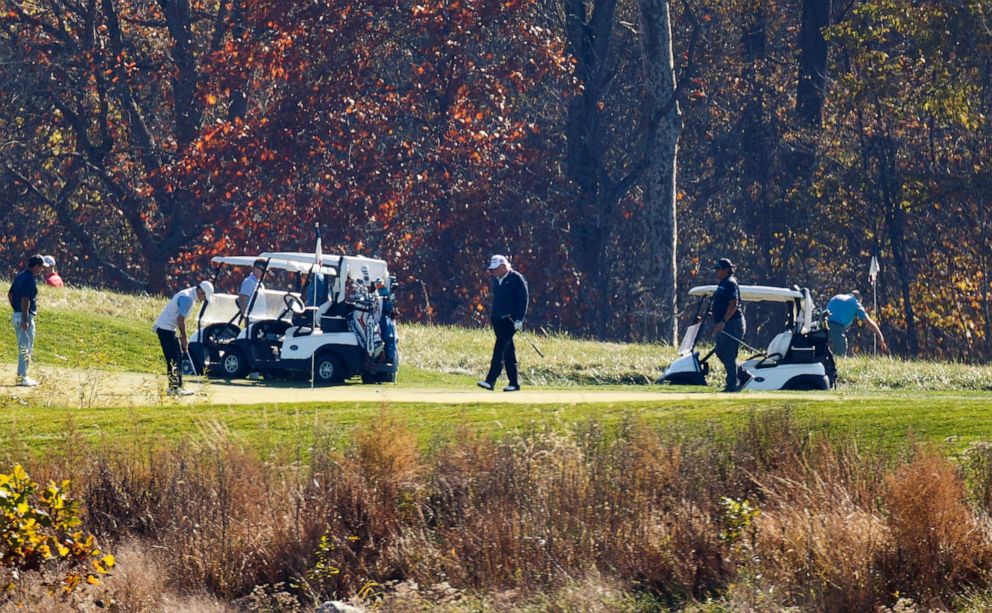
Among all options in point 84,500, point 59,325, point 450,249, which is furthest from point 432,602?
point 450,249

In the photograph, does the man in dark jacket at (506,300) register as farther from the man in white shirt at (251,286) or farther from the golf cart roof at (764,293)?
the man in white shirt at (251,286)

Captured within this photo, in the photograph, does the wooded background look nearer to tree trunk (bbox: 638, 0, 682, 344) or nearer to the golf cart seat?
tree trunk (bbox: 638, 0, 682, 344)

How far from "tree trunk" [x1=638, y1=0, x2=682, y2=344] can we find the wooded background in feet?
0.26

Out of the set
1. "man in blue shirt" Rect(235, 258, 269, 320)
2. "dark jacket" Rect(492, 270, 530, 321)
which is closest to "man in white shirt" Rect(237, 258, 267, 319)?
"man in blue shirt" Rect(235, 258, 269, 320)

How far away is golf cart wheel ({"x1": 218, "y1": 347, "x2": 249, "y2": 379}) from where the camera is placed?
23000mm

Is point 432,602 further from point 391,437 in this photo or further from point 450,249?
point 450,249

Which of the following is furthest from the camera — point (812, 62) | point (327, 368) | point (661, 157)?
point (812, 62)

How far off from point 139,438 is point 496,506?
3490mm

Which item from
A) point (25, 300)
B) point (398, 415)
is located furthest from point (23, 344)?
point (398, 415)

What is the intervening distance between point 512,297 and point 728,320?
2924 millimetres

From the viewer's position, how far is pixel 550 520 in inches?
518

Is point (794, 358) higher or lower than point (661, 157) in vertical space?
lower

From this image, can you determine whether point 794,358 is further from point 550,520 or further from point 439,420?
point 550,520

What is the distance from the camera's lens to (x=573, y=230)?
45000mm
